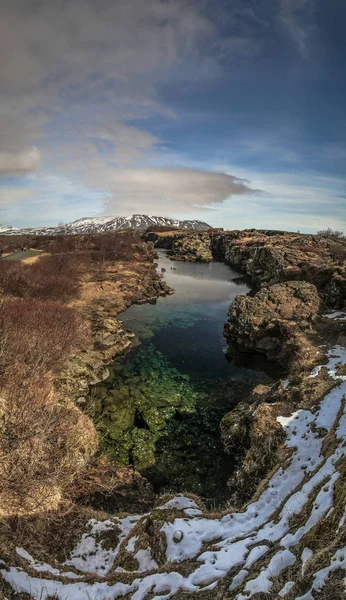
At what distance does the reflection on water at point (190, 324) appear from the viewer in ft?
105

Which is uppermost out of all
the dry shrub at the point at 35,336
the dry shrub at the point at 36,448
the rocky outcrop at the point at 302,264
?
the rocky outcrop at the point at 302,264

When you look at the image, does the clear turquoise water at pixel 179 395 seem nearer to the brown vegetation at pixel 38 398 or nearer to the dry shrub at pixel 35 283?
the brown vegetation at pixel 38 398

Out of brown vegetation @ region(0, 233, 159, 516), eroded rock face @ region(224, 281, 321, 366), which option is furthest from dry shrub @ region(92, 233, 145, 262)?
eroded rock face @ region(224, 281, 321, 366)

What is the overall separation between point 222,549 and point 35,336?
791 inches

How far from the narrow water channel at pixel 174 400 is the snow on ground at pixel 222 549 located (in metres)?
4.59

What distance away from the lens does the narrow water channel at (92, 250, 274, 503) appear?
18.4 m

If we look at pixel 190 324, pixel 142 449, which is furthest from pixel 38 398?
pixel 190 324

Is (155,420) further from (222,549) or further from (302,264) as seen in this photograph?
(302,264)

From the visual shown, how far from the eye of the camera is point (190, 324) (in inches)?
1710

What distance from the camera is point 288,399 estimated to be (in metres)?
20.0

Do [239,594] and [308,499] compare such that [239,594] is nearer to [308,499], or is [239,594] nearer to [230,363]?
[308,499]

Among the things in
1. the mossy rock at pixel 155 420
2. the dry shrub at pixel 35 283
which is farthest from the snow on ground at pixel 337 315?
the dry shrub at pixel 35 283

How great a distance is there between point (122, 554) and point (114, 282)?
167 ft

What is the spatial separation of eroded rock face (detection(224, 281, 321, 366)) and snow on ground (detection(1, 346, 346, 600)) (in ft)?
61.1
